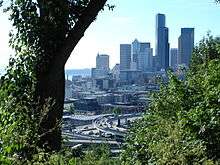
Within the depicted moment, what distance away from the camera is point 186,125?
652 centimetres

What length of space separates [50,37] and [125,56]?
162 metres

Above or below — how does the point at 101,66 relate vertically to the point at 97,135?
above

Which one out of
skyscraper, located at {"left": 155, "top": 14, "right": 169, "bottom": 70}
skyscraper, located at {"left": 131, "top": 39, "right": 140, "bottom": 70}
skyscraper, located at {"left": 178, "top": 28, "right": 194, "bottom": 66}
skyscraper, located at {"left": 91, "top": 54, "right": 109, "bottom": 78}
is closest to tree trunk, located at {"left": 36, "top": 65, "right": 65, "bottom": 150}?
skyscraper, located at {"left": 178, "top": 28, "right": 194, "bottom": 66}

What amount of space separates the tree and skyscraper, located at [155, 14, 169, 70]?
107 metres

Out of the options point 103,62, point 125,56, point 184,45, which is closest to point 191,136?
point 184,45

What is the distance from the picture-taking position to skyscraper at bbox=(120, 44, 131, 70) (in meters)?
168

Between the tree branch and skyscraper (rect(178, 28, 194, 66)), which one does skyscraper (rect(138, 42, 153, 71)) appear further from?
the tree branch

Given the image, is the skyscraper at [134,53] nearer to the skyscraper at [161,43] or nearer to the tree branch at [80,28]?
the skyscraper at [161,43]

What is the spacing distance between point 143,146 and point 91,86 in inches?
5745

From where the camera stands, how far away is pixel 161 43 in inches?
5556

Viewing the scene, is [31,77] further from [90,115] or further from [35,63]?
[90,115]

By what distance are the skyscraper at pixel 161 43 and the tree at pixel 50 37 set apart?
107m

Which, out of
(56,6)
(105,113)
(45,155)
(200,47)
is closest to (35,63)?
(56,6)

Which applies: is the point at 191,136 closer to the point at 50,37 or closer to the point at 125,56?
the point at 50,37
